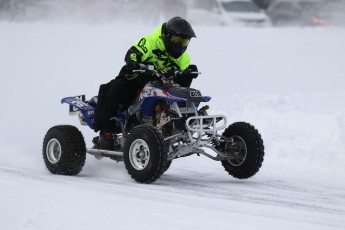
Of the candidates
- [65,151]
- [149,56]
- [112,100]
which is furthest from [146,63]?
[65,151]

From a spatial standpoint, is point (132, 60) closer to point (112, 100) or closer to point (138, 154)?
point (112, 100)

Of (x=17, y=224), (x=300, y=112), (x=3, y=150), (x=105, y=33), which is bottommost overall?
(x=17, y=224)

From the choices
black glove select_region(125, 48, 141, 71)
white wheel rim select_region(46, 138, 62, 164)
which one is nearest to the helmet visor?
black glove select_region(125, 48, 141, 71)

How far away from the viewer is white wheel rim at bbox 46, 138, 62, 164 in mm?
8602

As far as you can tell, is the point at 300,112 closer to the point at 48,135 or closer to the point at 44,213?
the point at 48,135

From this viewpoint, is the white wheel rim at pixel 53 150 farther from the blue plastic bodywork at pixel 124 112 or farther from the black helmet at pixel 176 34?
the black helmet at pixel 176 34

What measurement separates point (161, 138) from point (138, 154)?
18.6 inches

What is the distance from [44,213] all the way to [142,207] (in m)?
0.92

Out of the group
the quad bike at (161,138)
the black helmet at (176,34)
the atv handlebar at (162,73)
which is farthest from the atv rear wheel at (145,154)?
the black helmet at (176,34)

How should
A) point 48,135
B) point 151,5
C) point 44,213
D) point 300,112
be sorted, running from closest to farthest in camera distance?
point 44,213
point 48,135
point 300,112
point 151,5

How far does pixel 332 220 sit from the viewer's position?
5.42 m

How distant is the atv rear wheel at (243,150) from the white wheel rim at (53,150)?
2.17m

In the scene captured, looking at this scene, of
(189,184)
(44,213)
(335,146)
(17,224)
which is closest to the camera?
(17,224)

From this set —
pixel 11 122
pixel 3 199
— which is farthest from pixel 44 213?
pixel 11 122
